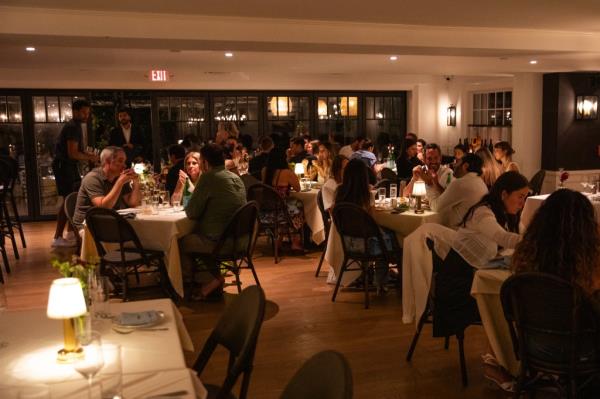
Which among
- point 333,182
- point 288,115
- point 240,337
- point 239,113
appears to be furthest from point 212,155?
point 288,115

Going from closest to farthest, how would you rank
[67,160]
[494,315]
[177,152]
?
[494,315], [177,152], [67,160]

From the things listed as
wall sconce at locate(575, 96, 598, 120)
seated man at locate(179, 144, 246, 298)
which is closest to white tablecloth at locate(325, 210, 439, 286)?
seated man at locate(179, 144, 246, 298)

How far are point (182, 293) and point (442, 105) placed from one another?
928 centimetres

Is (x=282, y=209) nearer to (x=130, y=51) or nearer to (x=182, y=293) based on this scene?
(x=182, y=293)

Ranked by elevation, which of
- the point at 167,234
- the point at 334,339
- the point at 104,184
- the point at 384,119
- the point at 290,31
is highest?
the point at 290,31

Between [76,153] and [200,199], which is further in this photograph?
[76,153]

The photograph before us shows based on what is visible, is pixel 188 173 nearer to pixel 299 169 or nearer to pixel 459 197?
pixel 299 169

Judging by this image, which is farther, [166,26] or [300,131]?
[300,131]

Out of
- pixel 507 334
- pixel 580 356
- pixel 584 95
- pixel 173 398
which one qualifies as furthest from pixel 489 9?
pixel 584 95

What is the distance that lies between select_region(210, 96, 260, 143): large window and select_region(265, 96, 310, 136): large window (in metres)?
0.27

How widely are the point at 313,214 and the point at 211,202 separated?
7.84 ft

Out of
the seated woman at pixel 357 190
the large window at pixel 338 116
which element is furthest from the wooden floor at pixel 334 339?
the large window at pixel 338 116

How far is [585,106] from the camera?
35.6 feet

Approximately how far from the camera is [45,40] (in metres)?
5.89
